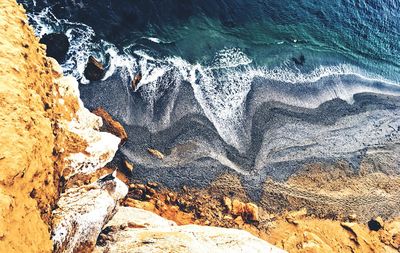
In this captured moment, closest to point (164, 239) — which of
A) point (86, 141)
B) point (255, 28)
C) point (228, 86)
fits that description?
point (86, 141)

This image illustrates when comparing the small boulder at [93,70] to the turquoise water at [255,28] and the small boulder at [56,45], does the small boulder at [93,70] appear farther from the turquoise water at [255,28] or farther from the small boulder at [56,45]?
the turquoise water at [255,28]

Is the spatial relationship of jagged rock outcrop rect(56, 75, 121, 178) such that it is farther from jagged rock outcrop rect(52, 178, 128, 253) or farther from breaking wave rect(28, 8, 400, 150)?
breaking wave rect(28, 8, 400, 150)

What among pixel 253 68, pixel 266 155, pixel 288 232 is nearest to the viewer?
pixel 288 232

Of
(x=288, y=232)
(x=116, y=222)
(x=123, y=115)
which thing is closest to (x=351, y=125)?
(x=288, y=232)

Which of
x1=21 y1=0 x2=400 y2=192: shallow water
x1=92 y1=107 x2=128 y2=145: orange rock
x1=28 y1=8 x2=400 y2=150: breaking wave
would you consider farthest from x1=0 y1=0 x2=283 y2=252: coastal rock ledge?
x1=28 y1=8 x2=400 y2=150: breaking wave

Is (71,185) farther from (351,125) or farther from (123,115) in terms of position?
(351,125)

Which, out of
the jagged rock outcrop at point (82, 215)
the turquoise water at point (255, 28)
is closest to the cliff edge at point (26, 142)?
the jagged rock outcrop at point (82, 215)
